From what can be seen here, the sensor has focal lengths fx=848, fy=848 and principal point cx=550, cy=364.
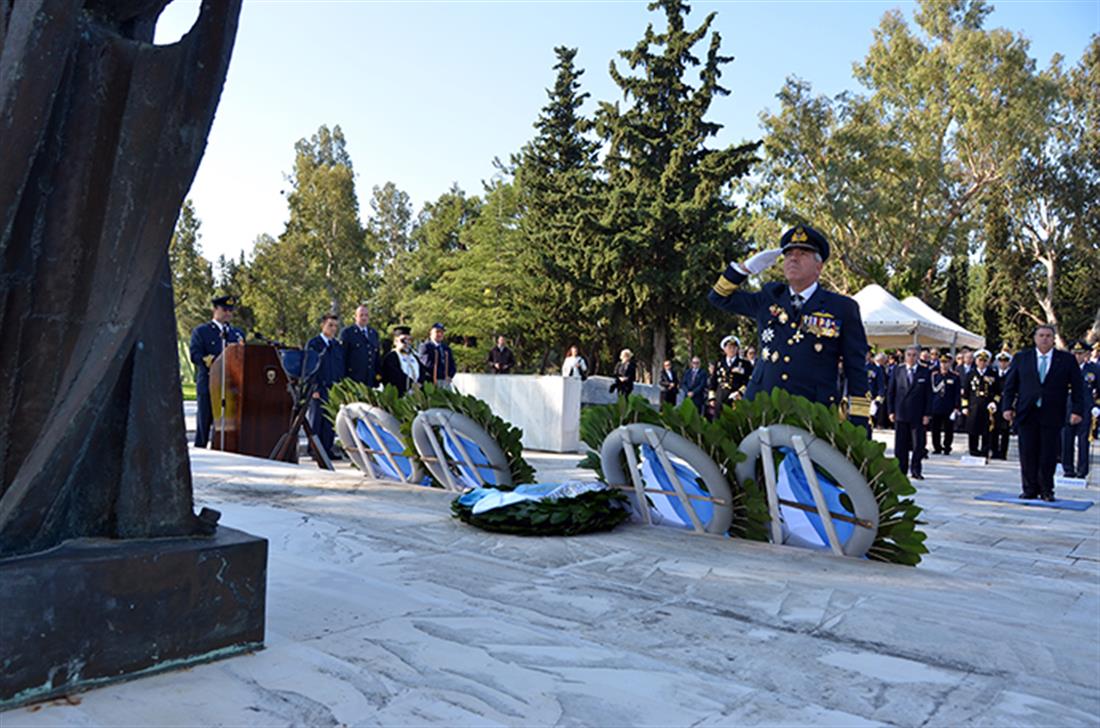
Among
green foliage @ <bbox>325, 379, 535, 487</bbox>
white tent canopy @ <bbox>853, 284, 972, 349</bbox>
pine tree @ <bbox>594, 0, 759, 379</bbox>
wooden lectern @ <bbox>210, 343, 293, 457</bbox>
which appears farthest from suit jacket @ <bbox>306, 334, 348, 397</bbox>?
pine tree @ <bbox>594, 0, 759, 379</bbox>

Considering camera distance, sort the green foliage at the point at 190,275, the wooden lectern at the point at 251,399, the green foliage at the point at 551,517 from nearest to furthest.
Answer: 1. the green foliage at the point at 551,517
2. the wooden lectern at the point at 251,399
3. the green foliage at the point at 190,275

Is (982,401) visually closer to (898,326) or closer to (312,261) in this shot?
(898,326)

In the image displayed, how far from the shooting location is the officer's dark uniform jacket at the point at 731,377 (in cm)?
1512

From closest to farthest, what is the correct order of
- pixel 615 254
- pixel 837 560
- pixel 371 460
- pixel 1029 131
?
1. pixel 837 560
2. pixel 371 460
3. pixel 615 254
4. pixel 1029 131

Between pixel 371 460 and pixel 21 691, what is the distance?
18.1 ft

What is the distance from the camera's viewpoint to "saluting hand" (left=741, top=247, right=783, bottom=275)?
5336mm

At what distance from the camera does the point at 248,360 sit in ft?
30.1

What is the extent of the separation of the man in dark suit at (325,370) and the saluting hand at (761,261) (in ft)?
18.8

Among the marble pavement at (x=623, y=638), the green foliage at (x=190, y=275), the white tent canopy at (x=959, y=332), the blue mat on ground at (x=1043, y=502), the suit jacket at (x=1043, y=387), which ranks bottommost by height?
the blue mat on ground at (x=1043, y=502)

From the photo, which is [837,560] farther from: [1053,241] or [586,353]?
[1053,241]

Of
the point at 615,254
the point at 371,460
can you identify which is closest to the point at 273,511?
the point at 371,460

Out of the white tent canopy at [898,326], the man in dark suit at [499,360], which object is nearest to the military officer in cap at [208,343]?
the man in dark suit at [499,360]

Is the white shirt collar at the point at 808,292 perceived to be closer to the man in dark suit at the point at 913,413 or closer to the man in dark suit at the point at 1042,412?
the man in dark suit at the point at 1042,412

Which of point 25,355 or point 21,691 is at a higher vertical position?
point 25,355
